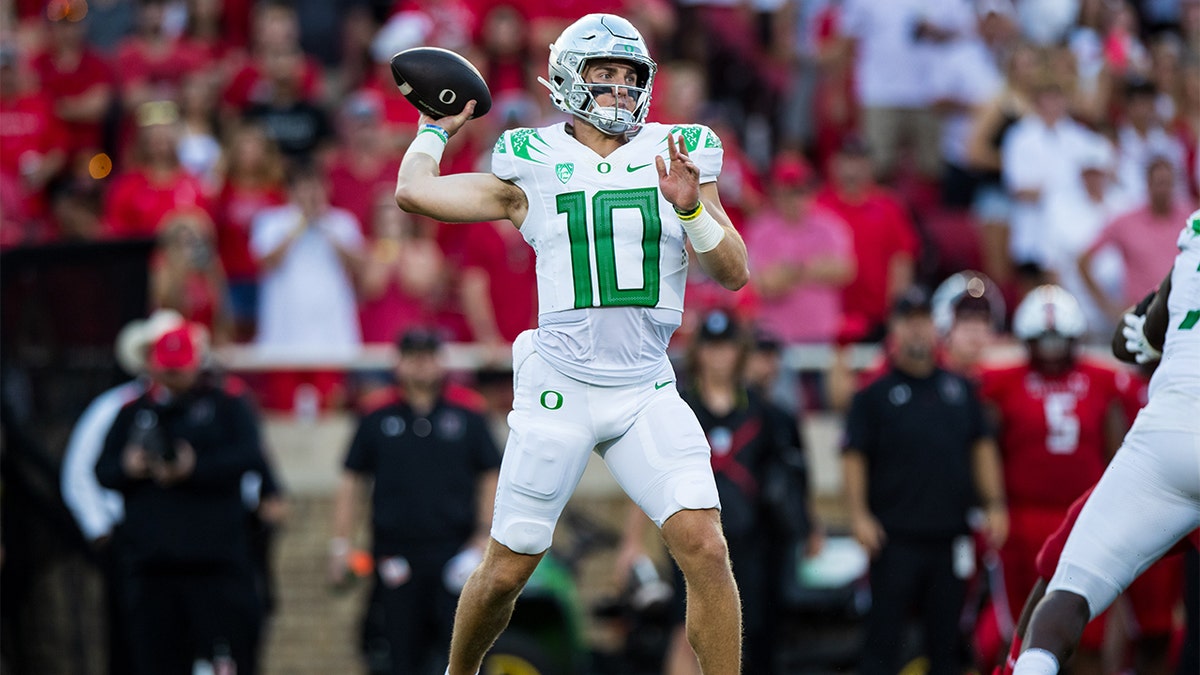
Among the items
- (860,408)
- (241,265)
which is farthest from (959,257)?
(241,265)

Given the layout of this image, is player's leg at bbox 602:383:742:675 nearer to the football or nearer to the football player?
the football player

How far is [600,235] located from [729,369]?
387 cm

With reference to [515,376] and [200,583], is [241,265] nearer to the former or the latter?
[200,583]

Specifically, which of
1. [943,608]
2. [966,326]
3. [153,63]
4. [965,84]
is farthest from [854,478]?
[153,63]

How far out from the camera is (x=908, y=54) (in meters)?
14.4

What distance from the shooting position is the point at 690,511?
620cm

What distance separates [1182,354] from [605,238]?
82.0 inches

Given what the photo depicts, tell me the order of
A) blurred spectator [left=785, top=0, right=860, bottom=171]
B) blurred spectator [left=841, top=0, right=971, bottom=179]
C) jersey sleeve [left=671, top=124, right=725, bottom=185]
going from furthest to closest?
blurred spectator [left=785, top=0, right=860, bottom=171] → blurred spectator [left=841, top=0, right=971, bottom=179] → jersey sleeve [left=671, top=124, right=725, bottom=185]

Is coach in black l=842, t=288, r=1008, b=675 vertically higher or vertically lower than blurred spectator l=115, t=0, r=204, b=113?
lower

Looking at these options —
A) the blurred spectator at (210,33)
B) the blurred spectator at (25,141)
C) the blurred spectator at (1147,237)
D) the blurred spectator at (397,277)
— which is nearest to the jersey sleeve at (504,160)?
the blurred spectator at (397,277)

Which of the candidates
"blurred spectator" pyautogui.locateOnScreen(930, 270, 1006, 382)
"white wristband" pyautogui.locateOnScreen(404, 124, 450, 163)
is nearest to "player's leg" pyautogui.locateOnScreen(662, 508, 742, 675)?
"white wristband" pyautogui.locateOnScreen(404, 124, 450, 163)

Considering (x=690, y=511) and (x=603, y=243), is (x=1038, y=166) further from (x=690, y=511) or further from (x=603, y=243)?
(x=690, y=511)

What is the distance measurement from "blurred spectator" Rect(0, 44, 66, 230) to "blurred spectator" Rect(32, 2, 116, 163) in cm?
16

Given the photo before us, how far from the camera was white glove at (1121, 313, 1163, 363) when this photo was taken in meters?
7.02
